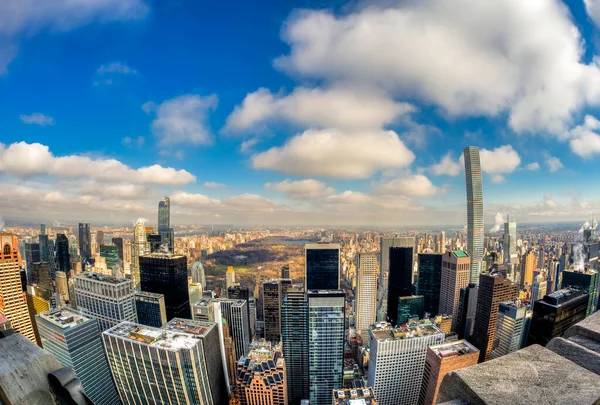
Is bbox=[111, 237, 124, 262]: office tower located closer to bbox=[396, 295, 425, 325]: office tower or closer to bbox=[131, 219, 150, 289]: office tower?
bbox=[131, 219, 150, 289]: office tower

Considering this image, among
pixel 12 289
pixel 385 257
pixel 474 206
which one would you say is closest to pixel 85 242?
pixel 12 289

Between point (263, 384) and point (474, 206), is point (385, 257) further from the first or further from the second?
point (263, 384)

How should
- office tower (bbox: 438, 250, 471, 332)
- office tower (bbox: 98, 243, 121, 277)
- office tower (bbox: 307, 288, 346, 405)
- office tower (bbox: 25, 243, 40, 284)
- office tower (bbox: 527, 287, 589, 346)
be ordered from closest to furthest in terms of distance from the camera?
office tower (bbox: 527, 287, 589, 346), office tower (bbox: 307, 288, 346, 405), office tower (bbox: 438, 250, 471, 332), office tower (bbox: 25, 243, 40, 284), office tower (bbox: 98, 243, 121, 277)

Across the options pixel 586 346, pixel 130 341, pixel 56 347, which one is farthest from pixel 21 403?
pixel 56 347

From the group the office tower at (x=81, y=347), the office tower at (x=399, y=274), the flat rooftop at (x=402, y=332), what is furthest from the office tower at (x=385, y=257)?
the office tower at (x=81, y=347)

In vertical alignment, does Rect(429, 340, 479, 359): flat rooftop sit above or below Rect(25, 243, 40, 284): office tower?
below

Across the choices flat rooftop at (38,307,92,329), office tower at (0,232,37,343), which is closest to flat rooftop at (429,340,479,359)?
flat rooftop at (38,307,92,329)
